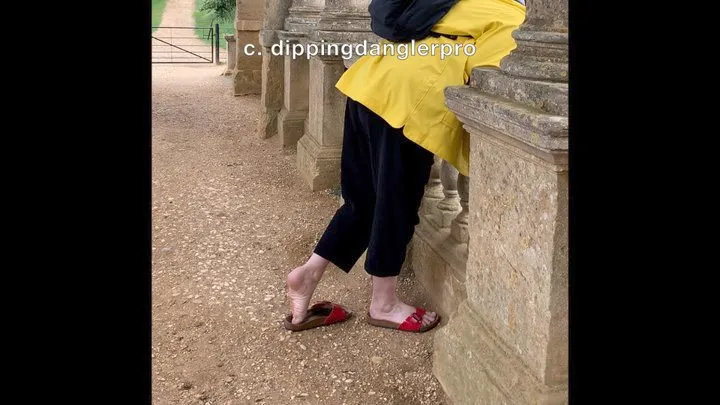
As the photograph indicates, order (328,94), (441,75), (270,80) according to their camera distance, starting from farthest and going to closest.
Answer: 1. (270,80)
2. (328,94)
3. (441,75)

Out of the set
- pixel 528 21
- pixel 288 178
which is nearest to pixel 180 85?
pixel 288 178

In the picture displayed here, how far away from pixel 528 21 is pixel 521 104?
30 cm

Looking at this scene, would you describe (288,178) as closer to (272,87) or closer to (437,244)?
(272,87)

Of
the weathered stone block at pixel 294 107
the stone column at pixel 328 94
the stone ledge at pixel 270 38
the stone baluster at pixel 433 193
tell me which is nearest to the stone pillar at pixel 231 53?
the stone ledge at pixel 270 38

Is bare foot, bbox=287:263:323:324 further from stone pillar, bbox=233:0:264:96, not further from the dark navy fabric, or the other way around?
stone pillar, bbox=233:0:264:96

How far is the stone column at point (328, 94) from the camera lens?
511 centimetres

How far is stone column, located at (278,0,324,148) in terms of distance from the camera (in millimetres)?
6625

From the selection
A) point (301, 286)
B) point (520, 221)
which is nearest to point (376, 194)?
point (301, 286)

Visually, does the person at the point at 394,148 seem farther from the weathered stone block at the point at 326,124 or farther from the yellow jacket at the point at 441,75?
the weathered stone block at the point at 326,124

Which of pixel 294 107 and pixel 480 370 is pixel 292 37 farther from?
pixel 480 370

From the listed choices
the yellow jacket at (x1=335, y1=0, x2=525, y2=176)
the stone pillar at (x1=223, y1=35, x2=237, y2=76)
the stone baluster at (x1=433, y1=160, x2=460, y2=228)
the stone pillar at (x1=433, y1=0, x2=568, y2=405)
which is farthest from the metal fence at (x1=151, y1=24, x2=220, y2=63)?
the stone pillar at (x1=433, y1=0, x2=568, y2=405)

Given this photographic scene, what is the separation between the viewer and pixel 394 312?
10.9ft

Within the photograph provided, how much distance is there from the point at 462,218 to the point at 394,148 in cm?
58

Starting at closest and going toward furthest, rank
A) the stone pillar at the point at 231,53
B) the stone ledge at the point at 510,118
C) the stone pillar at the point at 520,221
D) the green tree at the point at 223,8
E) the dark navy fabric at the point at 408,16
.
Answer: the stone ledge at the point at 510,118
the stone pillar at the point at 520,221
the dark navy fabric at the point at 408,16
the stone pillar at the point at 231,53
the green tree at the point at 223,8
